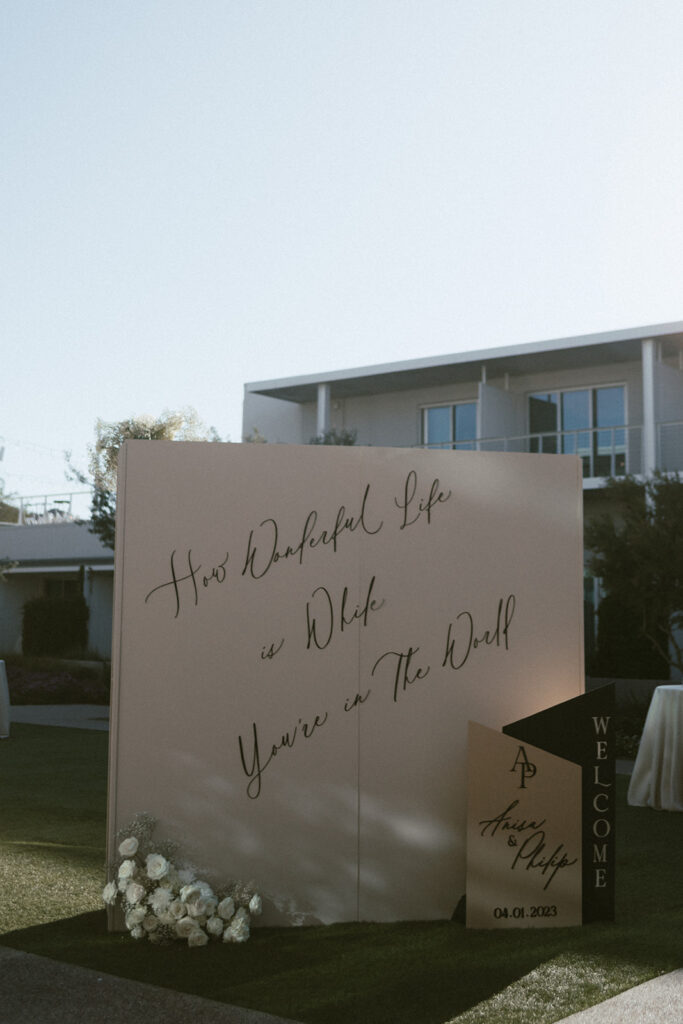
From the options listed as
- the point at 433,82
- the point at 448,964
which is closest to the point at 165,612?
the point at 448,964

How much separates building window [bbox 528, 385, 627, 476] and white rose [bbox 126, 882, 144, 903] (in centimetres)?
1637

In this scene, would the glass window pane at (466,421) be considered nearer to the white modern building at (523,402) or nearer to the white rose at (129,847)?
the white modern building at (523,402)

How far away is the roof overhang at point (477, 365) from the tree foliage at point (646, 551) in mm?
6523

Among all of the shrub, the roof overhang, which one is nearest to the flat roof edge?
the roof overhang

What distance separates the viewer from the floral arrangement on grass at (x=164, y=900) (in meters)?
3.98

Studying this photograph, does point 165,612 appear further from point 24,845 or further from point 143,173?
point 143,173

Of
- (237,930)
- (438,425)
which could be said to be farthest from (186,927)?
(438,425)

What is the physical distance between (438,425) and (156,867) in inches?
756

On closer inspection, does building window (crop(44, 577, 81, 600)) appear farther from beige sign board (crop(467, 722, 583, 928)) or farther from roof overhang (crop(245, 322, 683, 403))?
beige sign board (crop(467, 722, 583, 928))

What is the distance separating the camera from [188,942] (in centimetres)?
400

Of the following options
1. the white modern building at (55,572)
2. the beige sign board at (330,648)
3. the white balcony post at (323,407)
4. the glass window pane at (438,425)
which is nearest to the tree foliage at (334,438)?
the white balcony post at (323,407)

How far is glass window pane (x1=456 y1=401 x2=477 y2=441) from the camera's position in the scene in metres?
22.2

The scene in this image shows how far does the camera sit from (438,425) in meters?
22.8

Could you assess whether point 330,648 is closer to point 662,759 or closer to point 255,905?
point 255,905
